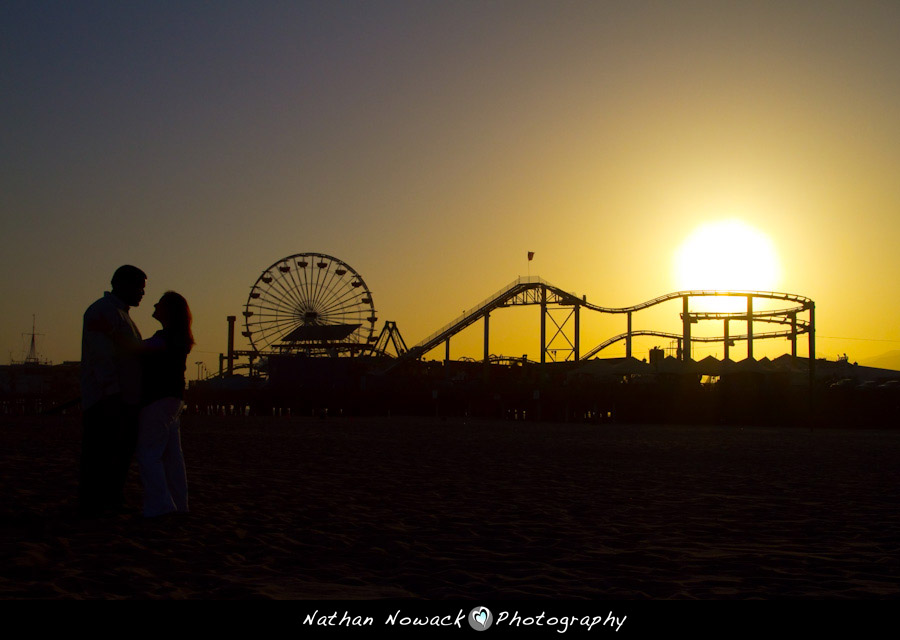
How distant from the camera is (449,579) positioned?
4492mm

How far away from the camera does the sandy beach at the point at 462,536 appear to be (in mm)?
4281

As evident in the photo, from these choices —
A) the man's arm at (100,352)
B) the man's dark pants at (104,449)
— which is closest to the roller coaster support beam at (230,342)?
the man's dark pants at (104,449)

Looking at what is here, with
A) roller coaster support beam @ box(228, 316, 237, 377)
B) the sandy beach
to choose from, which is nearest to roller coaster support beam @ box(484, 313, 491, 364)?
roller coaster support beam @ box(228, 316, 237, 377)

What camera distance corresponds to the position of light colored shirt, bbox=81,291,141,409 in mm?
6137

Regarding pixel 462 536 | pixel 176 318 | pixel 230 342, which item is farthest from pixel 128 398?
pixel 230 342

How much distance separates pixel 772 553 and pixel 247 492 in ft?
16.2

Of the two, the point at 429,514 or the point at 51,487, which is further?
the point at 51,487

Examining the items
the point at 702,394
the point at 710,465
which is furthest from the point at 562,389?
the point at 710,465

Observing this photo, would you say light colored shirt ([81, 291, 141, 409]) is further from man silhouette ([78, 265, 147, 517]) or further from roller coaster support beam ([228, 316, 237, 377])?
roller coaster support beam ([228, 316, 237, 377])

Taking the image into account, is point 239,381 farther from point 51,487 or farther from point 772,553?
point 772,553

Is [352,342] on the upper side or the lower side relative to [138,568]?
upper

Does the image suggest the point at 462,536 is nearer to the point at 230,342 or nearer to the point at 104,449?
the point at 104,449

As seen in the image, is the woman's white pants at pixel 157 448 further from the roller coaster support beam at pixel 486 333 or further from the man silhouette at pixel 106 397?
the roller coaster support beam at pixel 486 333

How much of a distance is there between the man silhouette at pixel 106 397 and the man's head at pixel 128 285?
8cm
